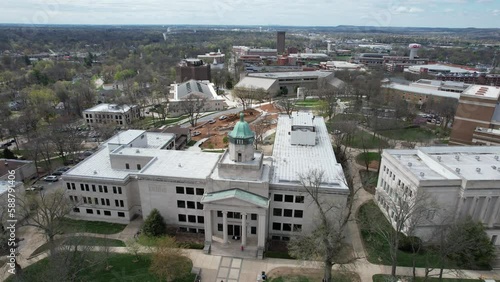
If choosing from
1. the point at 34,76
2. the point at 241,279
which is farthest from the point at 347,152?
the point at 34,76

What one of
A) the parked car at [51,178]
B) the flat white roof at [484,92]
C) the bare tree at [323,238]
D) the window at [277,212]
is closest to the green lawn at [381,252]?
the bare tree at [323,238]

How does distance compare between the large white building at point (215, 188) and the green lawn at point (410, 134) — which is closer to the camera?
the large white building at point (215, 188)

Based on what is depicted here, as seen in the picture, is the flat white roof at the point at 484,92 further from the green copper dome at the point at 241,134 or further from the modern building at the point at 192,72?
the modern building at the point at 192,72

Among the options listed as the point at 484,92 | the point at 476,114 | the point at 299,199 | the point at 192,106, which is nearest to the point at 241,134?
the point at 299,199

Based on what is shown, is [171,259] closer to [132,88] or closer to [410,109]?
[410,109]

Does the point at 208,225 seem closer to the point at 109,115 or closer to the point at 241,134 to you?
the point at 241,134

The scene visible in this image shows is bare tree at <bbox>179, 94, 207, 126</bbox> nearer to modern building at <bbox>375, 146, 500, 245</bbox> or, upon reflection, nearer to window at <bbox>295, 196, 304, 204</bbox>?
window at <bbox>295, 196, 304, 204</bbox>

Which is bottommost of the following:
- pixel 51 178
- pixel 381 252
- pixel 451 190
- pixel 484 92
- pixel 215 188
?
pixel 381 252
